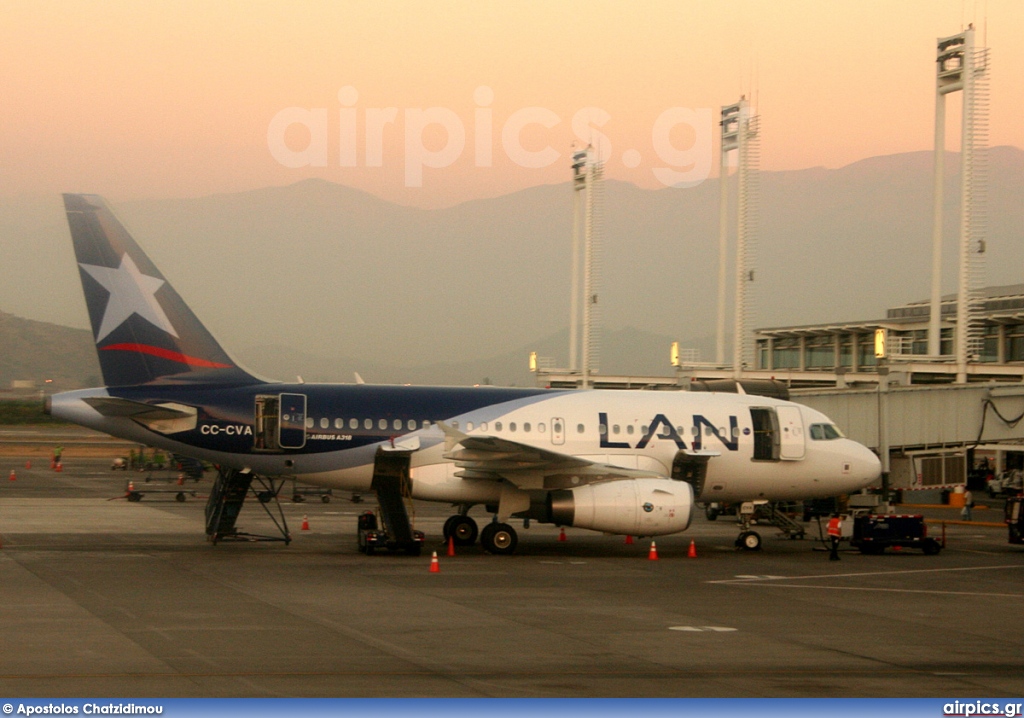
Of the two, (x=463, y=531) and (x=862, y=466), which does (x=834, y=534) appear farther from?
(x=463, y=531)

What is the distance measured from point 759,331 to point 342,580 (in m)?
60.3

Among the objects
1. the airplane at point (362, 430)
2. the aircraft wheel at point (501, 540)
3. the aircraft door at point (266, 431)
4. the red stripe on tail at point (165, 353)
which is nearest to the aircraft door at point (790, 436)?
the airplane at point (362, 430)

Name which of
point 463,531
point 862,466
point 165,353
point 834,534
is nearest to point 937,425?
point 862,466

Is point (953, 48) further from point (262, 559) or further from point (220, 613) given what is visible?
point (220, 613)

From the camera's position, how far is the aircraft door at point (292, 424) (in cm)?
2464

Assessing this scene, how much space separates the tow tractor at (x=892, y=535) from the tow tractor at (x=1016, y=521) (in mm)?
1847

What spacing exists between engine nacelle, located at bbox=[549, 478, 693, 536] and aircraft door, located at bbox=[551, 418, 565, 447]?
191cm

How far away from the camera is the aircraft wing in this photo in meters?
24.1

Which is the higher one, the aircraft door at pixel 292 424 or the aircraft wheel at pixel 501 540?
the aircraft door at pixel 292 424

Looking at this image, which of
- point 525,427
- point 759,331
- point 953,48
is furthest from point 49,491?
point 759,331

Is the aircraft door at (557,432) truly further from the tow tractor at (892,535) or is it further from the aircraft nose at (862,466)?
the tow tractor at (892,535)

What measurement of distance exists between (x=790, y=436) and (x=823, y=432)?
1028 millimetres

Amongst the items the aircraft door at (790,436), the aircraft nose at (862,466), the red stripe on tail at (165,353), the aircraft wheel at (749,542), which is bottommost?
the aircraft wheel at (749,542)

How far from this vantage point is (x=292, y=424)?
2472 cm
